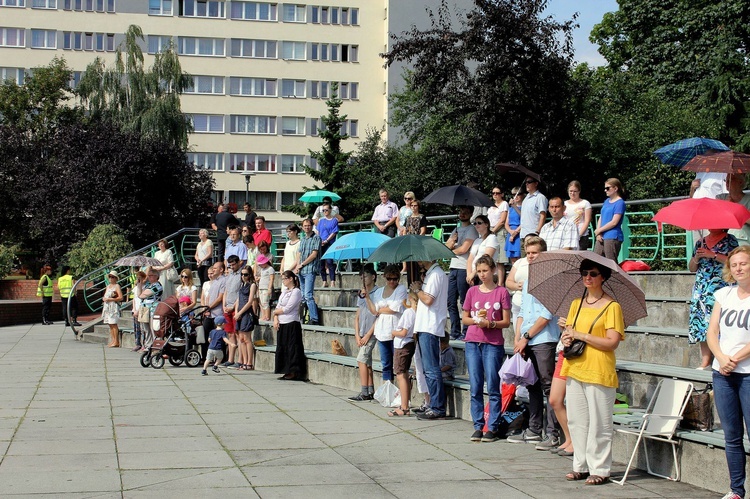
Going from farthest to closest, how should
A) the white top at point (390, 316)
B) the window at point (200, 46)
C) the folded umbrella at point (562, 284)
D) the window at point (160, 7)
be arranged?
the window at point (200, 46) < the window at point (160, 7) < the white top at point (390, 316) < the folded umbrella at point (562, 284)

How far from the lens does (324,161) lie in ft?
157

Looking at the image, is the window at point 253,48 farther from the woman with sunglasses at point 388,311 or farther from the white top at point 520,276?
the white top at point 520,276

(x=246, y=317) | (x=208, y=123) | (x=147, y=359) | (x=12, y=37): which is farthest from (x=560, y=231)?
(x=12, y=37)

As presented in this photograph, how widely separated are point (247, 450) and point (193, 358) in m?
8.20

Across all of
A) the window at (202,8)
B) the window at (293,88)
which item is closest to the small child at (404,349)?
the window at (293,88)

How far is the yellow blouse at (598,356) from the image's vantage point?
767 centimetres

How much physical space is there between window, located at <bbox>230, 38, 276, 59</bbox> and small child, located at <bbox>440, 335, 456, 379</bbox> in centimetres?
6479

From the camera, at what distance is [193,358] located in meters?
17.2

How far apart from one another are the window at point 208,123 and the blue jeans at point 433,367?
64.2 m

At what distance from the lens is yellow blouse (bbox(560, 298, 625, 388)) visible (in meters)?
7.67

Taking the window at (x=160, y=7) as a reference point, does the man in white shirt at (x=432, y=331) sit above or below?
below

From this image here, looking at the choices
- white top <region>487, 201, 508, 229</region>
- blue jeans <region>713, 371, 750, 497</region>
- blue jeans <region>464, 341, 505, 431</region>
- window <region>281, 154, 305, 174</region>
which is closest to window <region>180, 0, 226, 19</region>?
window <region>281, 154, 305, 174</region>

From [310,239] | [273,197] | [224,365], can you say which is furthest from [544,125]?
[273,197]

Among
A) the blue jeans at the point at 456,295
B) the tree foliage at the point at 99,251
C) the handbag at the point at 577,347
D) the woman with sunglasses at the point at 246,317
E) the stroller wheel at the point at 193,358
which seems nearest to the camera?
the handbag at the point at 577,347
